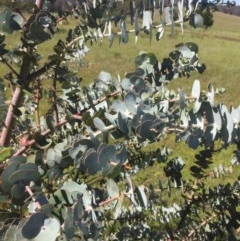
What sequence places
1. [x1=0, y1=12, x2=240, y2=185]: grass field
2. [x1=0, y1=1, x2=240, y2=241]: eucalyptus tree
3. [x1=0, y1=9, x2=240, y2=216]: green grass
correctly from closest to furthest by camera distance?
1. [x1=0, y1=1, x2=240, y2=241]: eucalyptus tree
2. [x1=0, y1=9, x2=240, y2=216]: green grass
3. [x1=0, y1=12, x2=240, y2=185]: grass field

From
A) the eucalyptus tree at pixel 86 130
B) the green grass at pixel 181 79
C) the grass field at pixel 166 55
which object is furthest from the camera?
the grass field at pixel 166 55

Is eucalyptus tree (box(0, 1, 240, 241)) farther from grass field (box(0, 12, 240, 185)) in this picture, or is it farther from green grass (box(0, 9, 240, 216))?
grass field (box(0, 12, 240, 185))

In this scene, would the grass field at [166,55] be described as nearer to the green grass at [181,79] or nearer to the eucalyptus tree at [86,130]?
the green grass at [181,79]

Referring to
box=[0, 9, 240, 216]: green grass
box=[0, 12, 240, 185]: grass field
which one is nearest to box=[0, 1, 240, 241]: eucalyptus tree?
box=[0, 9, 240, 216]: green grass

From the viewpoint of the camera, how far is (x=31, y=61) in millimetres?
1511

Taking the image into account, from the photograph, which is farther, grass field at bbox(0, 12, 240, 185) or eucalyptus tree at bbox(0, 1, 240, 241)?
grass field at bbox(0, 12, 240, 185)

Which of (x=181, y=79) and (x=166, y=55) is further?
(x=166, y=55)

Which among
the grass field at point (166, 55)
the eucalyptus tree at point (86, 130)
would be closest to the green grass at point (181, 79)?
the grass field at point (166, 55)

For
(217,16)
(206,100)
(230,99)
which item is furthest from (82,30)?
(217,16)

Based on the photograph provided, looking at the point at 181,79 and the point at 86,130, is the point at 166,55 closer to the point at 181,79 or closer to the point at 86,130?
the point at 181,79

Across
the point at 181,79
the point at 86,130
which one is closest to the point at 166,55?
the point at 181,79

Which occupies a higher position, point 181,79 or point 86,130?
point 86,130

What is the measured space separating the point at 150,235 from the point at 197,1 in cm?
108

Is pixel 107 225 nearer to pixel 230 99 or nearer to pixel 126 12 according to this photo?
pixel 126 12
